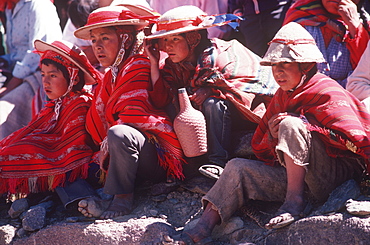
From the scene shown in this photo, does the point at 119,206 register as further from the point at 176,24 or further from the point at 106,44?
the point at 176,24

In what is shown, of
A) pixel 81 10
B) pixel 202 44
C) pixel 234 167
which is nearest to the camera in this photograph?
pixel 234 167

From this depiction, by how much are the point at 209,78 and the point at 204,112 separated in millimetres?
270

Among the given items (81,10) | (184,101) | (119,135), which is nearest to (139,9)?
(184,101)

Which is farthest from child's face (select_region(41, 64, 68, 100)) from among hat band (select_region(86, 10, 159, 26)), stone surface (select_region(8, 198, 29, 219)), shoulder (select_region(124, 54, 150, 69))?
stone surface (select_region(8, 198, 29, 219))

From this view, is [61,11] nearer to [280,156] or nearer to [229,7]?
[229,7]

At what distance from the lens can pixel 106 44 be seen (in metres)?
5.15

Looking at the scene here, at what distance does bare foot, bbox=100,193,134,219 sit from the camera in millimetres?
4641

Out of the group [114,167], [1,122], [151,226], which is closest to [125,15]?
[114,167]

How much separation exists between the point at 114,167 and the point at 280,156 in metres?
1.32

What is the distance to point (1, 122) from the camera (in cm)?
659

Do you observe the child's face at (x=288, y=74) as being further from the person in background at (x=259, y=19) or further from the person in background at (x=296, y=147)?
the person in background at (x=259, y=19)

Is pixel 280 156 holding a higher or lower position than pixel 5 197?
higher

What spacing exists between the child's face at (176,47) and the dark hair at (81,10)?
216 centimetres

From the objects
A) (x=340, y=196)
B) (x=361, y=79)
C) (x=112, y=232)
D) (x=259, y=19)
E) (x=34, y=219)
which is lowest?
(x=34, y=219)
